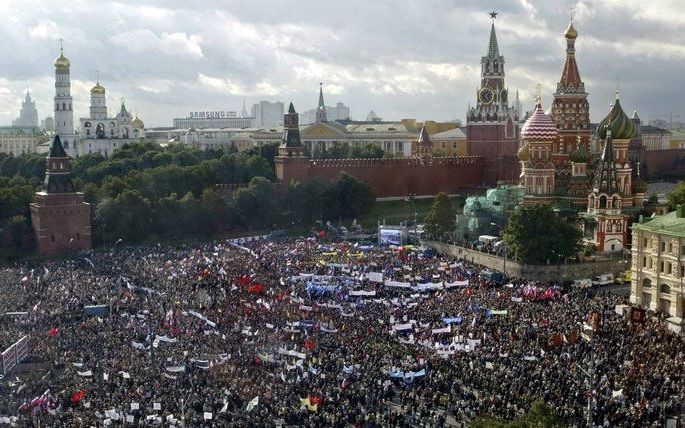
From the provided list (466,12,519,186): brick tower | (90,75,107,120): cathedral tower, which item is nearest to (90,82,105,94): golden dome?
(90,75,107,120): cathedral tower

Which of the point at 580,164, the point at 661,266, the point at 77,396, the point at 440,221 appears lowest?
the point at 77,396

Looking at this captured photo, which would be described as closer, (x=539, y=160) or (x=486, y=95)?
(x=539, y=160)

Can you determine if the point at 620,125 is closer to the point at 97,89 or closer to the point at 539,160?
the point at 539,160

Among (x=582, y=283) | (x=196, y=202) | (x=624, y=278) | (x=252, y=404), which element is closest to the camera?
(x=252, y=404)

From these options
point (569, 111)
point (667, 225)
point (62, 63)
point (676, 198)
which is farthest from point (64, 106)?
point (667, 225)

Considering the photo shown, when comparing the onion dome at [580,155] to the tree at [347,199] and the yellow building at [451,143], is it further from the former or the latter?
the yellow building at [451,143]

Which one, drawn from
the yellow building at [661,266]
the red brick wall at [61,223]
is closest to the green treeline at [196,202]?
the red brick wall at [61,223]

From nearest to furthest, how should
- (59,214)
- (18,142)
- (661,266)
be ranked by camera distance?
(661,266) → (59,214) → (18,142)

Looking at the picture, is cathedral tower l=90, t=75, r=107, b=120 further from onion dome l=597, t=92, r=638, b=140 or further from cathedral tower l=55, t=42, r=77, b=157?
onion dome l=597, t=92, r=638, b=140
